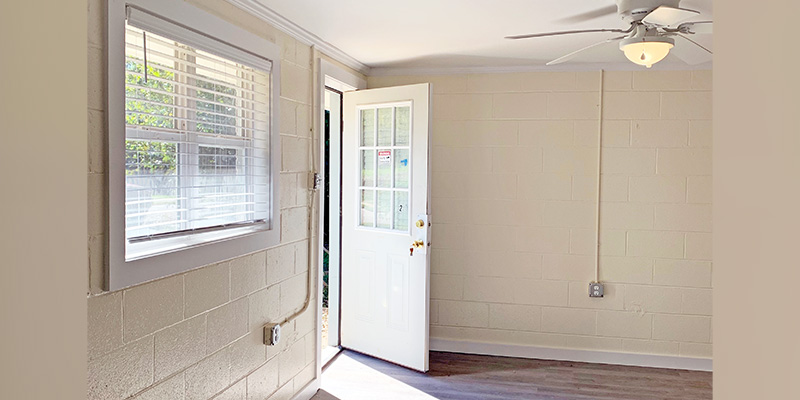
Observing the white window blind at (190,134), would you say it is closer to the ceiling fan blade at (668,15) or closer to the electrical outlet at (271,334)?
the electrical outlet at (271,334)

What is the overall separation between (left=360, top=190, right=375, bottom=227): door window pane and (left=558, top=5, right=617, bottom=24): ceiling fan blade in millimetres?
2018

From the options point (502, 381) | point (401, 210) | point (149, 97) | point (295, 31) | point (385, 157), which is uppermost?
point (295, 31)

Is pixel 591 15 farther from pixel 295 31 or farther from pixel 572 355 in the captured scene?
pixel 572 355

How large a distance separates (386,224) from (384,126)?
77 centimetres

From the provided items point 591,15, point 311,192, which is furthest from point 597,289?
point 311,192

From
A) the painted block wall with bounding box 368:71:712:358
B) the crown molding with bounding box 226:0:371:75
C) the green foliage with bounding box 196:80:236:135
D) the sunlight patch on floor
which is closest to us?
the green foliage with bounding box 196:80:236:135

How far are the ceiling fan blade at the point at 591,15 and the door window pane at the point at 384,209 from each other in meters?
1.88

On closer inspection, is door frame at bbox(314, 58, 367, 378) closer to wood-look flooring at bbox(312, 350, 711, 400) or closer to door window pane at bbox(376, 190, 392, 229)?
wood-look flooring at bbox(312, 350, 711, 400)

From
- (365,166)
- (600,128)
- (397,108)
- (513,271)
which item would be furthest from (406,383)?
(600,128)

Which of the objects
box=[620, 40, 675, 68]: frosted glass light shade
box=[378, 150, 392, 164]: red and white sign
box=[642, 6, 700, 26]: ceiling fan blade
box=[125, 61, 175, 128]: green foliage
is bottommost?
box=[378, 150, 392, 164]: red and white sign

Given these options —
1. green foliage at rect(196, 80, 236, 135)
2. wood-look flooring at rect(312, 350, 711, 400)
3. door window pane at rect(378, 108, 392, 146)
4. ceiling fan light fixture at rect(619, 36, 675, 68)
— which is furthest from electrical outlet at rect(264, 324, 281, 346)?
ceiling fan light fixture at rect(619, 36, 675, 68)

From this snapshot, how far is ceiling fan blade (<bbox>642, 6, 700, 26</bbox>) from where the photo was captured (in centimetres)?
230

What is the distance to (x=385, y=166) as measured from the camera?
4.52 meters

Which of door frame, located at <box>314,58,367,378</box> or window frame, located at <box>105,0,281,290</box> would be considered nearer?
window frame, located at <box>105,0,281,290</box>
